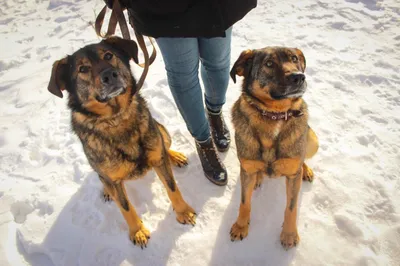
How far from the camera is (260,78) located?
2.30 metres

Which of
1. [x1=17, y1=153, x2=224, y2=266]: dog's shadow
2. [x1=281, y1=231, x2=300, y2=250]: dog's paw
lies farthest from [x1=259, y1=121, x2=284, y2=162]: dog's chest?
[x1=17, y1=153, x2=224, y2=266]: dog's shadow

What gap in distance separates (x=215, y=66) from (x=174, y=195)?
1377 millimetres

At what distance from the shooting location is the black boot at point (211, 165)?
3.18 meters

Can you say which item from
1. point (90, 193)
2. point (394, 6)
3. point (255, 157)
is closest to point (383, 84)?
point (394, 6)

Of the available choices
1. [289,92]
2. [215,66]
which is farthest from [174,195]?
[289,92]

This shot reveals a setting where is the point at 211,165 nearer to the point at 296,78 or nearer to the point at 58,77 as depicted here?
the point at 296,78

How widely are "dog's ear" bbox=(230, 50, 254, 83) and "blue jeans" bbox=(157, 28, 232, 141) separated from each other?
309mm

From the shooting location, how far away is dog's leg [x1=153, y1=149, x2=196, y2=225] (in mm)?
2738

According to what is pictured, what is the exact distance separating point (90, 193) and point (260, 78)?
89.3 inches

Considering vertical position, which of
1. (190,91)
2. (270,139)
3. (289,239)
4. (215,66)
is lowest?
(289,239)

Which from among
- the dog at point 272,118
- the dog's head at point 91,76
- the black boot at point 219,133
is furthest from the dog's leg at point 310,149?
the dog's head at point 91,76

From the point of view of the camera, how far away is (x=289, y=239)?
2594 mm

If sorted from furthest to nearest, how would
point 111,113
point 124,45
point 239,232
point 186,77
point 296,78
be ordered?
point 239,232
point 186,77
point 124,45
point 111,113
point 296,78

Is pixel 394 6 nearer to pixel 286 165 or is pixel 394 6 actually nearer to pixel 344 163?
pixel 344 163
